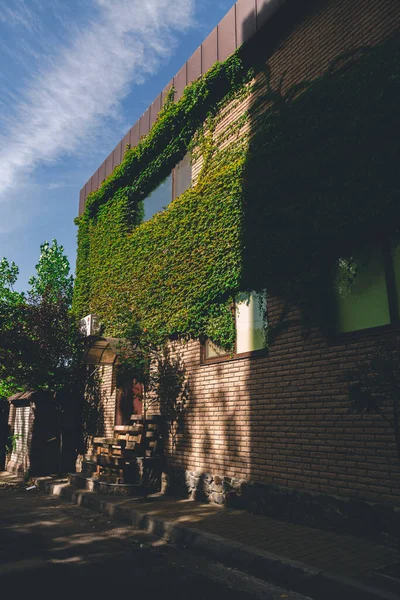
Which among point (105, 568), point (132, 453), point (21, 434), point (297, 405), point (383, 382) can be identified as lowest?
point (105, 568)

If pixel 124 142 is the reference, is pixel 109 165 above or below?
below

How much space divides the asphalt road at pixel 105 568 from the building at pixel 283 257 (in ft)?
6.12

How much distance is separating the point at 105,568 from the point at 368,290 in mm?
4639

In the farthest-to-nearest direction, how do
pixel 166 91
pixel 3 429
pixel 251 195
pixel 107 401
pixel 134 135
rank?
pixel 3 429
pixel 134 135
pixel 107 401
pixel 166 91
pixel 251 195

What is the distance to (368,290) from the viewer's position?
20.0ft

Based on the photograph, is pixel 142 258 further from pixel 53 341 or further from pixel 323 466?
pixel 323 466

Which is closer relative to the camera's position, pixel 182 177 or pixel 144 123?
pixel 182 177

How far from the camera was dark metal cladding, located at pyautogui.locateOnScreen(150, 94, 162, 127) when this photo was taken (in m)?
12.1

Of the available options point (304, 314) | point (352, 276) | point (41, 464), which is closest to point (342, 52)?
point (352, 276)

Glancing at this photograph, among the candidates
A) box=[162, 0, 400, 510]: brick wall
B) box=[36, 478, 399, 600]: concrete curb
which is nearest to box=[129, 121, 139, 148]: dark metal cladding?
box=[162, 0, 400, 510]: brick wall

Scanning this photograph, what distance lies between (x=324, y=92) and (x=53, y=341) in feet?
29.8

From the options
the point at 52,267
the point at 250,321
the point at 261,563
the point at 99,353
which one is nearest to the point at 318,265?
the point at 250,321

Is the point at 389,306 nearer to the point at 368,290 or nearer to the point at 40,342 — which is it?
the point at 368,290

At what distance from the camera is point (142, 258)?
11.2 meters
